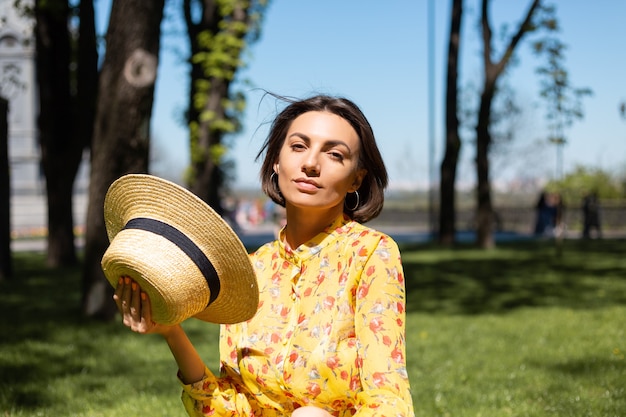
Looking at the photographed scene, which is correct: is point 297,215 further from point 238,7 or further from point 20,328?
point 238,7

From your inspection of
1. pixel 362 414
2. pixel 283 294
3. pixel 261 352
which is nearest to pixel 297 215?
pixel 283 294

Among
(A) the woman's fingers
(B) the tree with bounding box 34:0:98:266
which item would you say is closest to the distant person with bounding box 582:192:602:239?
(B) the tree with bounding box 34:0:98:266

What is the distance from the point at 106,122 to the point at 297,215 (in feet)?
20.6

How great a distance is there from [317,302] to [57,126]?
13641 mm

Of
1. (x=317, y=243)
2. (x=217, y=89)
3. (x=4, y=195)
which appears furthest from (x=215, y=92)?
(x=317, y=243)

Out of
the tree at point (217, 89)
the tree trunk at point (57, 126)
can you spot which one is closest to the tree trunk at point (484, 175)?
the tree at point (217, 89)

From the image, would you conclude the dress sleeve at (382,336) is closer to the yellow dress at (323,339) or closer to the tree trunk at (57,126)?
the yellow dress at (323,339)

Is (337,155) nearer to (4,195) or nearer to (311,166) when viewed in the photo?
(311,166)

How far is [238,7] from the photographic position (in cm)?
1530

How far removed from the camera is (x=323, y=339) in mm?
2506

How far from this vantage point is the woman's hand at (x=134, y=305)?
94.0 inches

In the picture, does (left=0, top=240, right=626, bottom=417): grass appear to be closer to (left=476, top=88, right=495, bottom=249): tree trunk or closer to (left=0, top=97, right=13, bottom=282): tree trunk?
(left=0, top=97, right=13, bottom=282): tree trunk

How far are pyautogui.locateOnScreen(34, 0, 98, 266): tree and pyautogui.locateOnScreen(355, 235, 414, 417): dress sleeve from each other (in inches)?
499

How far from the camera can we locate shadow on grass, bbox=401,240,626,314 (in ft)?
36.0
